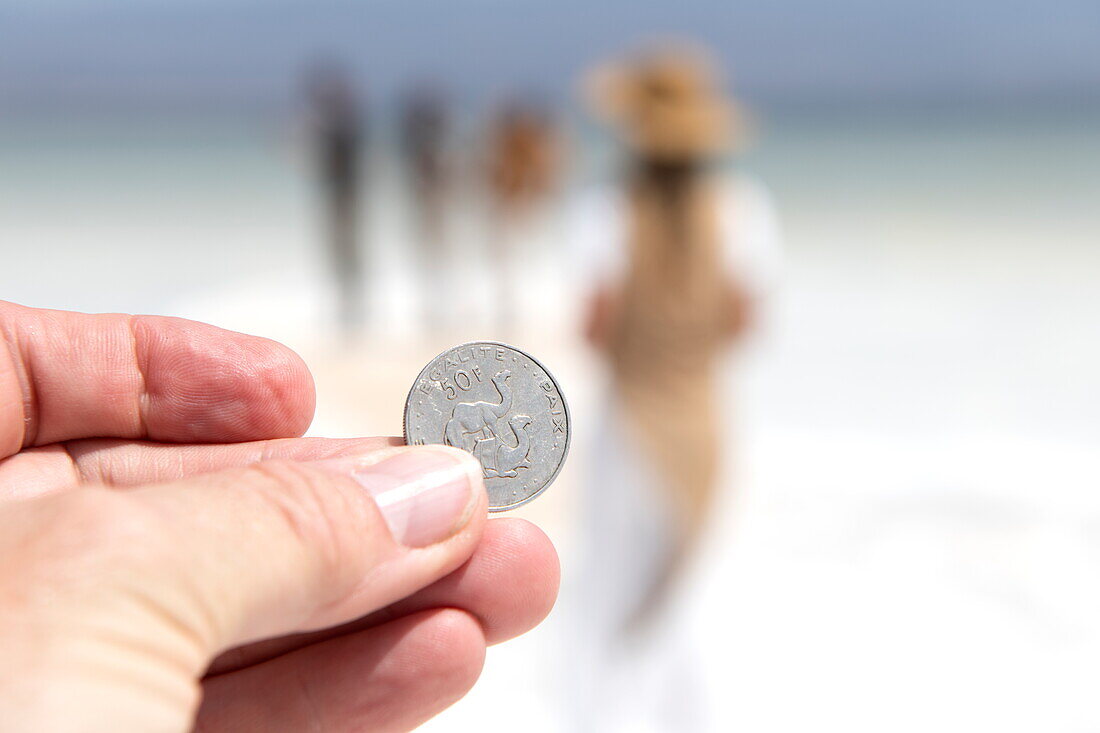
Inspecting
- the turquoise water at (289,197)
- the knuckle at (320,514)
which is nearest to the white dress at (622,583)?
the knuckle at (320,514)

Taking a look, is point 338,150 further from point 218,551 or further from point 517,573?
point 218,551

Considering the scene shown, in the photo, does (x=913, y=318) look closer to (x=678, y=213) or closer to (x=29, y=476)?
(x=678, y=213)

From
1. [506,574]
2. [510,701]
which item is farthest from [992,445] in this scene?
[506,574]

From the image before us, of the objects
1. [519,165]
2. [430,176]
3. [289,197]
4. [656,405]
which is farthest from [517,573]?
[289,197]

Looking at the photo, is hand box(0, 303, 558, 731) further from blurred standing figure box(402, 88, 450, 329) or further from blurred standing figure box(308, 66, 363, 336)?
blurred standing figure box(402, 88, 450, 329)

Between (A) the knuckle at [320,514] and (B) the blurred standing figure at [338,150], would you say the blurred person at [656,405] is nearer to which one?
(A) the knuckle at [320,514]

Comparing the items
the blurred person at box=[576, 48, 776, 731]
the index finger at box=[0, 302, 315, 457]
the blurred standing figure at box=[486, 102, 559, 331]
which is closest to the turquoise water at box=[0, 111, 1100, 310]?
the blurred standing figure at box=[486, 102, 559, 331]
